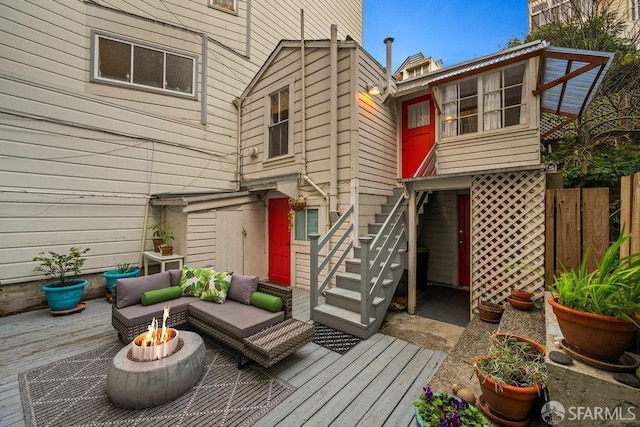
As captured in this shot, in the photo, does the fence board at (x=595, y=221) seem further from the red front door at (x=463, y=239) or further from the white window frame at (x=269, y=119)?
the white window frame at (x=269, y=119)

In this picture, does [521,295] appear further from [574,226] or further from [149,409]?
[149,409]

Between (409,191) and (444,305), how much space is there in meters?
2.39

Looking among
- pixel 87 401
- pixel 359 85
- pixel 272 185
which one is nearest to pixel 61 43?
pixel 272 185

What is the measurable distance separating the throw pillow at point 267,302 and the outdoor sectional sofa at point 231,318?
0.14 ft

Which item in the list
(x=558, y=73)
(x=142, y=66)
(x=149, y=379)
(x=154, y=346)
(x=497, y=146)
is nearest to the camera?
(x=149, y=379)

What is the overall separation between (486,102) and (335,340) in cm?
518

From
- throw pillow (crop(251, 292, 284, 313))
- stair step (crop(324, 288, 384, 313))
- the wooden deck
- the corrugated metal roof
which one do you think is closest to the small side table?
the wooden deck

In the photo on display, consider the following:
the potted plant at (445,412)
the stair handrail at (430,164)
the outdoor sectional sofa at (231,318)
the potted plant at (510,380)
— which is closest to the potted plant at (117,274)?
the outdoor sectional sofa at (231,318)

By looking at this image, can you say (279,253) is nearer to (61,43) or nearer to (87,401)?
(87,401)

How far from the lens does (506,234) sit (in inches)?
148

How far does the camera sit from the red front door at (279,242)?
6426 mm

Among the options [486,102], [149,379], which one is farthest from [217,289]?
[486,102]

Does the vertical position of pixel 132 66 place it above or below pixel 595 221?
above

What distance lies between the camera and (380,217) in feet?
17.8
